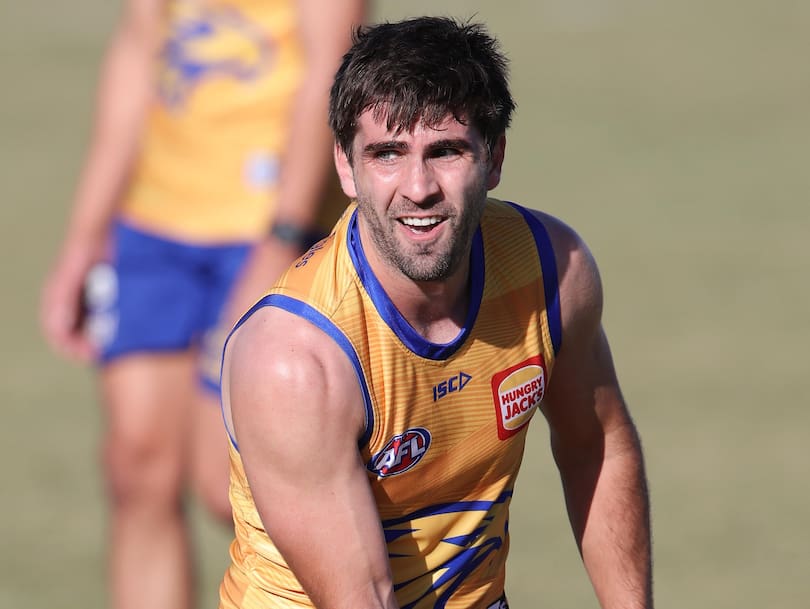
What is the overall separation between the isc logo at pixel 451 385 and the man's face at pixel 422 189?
0.27 m

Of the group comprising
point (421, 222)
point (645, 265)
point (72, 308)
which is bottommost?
point (645, 265)

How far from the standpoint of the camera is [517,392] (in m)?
3.56

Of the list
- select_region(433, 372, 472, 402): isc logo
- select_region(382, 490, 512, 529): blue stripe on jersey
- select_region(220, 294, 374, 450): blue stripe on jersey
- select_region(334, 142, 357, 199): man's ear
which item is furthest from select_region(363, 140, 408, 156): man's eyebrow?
select_region(382, 490, 512, 529): blue stripe on jersey

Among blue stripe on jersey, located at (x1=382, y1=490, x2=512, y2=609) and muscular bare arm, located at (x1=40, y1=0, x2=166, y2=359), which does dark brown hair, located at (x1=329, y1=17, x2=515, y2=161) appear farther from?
muscular bare arm, located at (x1=40, y1=0, x2=166, y2=359)

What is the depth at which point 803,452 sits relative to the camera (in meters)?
7.61

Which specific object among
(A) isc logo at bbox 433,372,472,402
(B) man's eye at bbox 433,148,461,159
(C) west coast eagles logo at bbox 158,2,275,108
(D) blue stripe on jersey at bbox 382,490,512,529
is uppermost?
(C) west coast eagles logo at bbox 158,2,275,108

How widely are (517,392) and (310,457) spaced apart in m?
0.58

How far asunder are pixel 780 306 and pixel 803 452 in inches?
Result: 93.8

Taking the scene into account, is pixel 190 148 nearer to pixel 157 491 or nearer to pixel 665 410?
pixel 157 491

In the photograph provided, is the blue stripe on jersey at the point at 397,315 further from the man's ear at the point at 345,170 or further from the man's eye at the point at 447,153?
the man's eye at the point at 447,153

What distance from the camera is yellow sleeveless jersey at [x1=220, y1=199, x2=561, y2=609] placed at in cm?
331

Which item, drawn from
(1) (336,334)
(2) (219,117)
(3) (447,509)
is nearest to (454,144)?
(1) (336,334)

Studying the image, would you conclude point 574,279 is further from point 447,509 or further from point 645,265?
Result: point 645,265

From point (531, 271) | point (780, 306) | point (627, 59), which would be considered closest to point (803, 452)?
point (780, 306)
